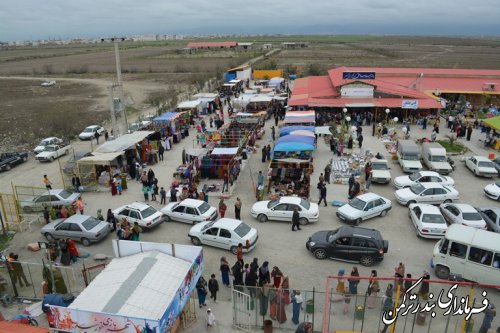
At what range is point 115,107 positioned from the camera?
30094 mm

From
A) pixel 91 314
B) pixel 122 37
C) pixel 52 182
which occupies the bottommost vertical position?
pixel 52 182

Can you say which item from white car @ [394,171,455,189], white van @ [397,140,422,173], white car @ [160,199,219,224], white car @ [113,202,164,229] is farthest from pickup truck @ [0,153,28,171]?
white van @ [397,140,422,173]

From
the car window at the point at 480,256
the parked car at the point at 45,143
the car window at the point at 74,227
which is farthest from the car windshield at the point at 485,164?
the parked car at the point at 45,143

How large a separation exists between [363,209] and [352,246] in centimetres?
372

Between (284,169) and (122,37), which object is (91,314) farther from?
(122,37)

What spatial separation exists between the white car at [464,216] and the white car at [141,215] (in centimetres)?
1260

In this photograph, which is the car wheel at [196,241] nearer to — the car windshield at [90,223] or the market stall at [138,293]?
the market stall at [138,293]

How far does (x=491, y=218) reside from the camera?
16.6m

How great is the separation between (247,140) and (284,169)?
6.30m

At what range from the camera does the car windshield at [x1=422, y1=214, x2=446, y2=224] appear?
16.2 metres

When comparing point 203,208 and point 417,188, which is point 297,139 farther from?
point 203,208

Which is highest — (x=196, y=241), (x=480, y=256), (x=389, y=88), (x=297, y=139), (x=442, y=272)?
(x=389, y=88)

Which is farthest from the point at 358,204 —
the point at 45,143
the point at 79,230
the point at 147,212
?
the point at 45,143

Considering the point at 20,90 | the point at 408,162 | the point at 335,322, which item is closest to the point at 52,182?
the point at 335,322
